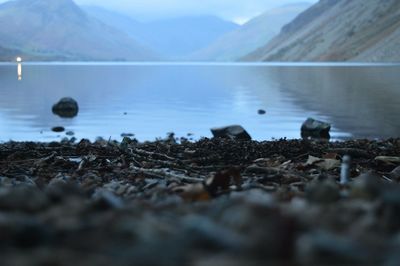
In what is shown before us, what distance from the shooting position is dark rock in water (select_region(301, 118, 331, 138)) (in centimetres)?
2839

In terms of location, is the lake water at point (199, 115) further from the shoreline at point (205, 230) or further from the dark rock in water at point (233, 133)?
the shoreline at point (205, 230)

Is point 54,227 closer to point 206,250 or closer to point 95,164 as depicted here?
point 206,250

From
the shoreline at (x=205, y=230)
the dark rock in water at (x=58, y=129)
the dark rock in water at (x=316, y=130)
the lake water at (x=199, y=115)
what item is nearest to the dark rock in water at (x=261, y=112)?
the lake water at (x=199, y=115)

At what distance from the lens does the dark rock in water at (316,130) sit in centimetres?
2839

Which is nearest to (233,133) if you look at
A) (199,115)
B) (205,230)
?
(199,115)

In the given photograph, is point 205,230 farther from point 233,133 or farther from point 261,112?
point 261,112

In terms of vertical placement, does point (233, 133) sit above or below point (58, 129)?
below

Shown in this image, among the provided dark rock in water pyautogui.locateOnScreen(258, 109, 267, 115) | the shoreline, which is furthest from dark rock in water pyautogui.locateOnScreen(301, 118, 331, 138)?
the shoreline

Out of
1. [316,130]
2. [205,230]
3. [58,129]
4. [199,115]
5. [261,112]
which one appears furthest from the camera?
[261,112]

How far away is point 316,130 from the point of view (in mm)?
28625

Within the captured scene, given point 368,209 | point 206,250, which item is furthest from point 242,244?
point 368,209

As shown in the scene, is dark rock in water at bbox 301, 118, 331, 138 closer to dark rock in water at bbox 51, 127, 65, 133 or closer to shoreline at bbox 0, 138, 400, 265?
dark rock in water at bbox 51, 127, 65, 133

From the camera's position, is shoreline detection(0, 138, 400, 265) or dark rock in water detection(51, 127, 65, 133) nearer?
shoreline detection(0, 138, 400, 265)

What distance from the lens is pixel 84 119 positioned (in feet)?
128
